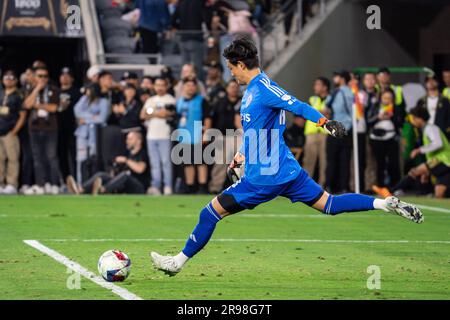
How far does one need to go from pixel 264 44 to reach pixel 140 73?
113 inches

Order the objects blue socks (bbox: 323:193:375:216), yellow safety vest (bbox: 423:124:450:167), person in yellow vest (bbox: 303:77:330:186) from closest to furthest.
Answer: blue socks (bbox: 323:193:375:216) → yellow safety vest (bbox: 423:124:450:167) → person in yellow vest (bbox: 303:77:330:186)

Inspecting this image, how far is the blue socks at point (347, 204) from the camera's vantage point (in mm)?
11172

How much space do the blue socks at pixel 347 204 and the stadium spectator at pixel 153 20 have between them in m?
15.6

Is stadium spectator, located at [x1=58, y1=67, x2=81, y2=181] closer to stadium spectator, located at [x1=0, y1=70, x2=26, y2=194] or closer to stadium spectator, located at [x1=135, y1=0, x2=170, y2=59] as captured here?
stadium spectator, located at [x1=0, y1=70, x2=26, y2=194]

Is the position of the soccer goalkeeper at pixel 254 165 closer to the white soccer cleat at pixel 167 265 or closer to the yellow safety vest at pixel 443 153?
the white soccer cleat at pixel 167 265

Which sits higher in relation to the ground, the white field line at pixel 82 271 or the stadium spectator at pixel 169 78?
the stadium spectator at pixel 169 78

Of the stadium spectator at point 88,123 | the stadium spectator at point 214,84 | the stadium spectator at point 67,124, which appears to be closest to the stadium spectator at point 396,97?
the stadium spectator at point 214,84

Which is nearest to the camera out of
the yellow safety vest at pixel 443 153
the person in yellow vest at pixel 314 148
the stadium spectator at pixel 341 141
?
the yellow safety vest at pixel 443 153

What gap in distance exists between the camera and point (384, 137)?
23.2 metres

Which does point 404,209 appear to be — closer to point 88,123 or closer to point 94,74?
point 88,123

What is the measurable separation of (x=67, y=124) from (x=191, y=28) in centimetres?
375

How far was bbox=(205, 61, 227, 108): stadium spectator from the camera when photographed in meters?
23.0

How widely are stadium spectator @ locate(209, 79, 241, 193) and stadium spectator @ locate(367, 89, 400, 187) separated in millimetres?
2604

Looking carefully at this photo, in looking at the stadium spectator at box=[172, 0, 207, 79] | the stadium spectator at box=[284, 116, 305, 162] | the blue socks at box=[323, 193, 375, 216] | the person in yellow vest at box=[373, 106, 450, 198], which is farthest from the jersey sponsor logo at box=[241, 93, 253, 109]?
the stadium spectator at box=[172, 0, 207, 79]
